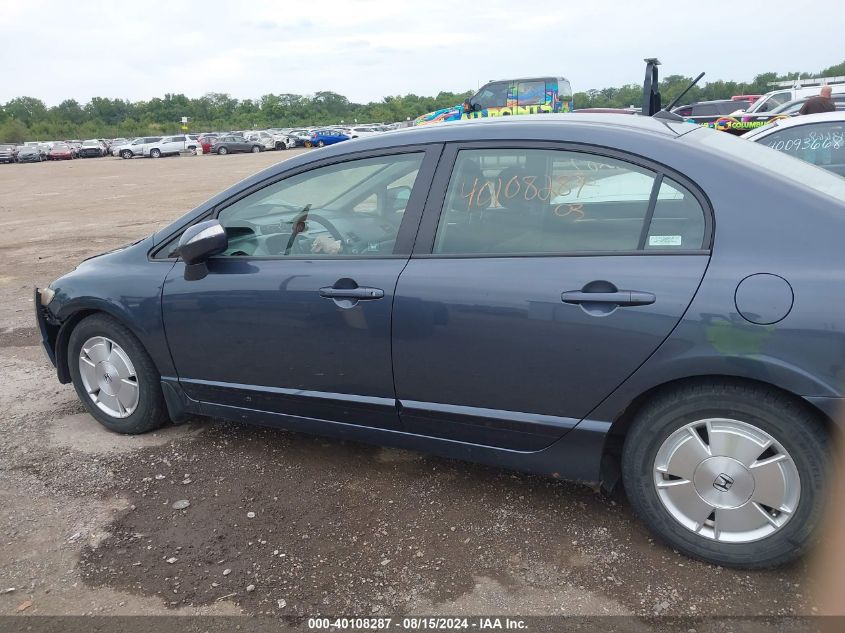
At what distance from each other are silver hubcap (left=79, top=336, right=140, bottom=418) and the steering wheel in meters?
1.21

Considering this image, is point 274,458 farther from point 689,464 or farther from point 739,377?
point 739,377

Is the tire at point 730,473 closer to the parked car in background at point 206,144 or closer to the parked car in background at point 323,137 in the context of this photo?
the parked car in background at point 323,137

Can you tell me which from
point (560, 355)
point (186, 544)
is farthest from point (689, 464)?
point (186, 544)

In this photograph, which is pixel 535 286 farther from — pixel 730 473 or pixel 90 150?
pixel 90 150

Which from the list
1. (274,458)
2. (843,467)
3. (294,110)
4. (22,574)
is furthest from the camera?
(294,110)

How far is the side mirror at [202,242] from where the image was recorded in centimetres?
320

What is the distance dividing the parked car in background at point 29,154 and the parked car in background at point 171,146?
7863 mm

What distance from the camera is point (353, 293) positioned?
2938mm

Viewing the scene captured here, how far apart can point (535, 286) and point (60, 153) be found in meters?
57.5

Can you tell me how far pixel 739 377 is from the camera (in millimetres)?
2352

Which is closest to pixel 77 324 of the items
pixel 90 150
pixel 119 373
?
pixel 119 373

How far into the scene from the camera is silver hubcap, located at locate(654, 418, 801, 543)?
2.38 metres

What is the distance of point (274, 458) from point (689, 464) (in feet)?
6.76

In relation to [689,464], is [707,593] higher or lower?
lower
